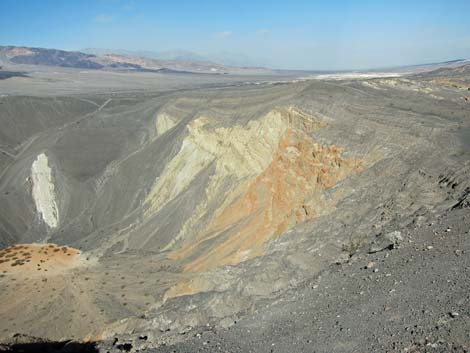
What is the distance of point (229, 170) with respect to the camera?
27.4 meters

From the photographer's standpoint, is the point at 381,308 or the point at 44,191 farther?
the point at 44,191

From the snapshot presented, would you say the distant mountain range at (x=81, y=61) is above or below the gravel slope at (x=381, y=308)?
above

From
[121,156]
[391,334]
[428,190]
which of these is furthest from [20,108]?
[391,334]

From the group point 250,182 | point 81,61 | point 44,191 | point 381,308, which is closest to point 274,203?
point 250,182

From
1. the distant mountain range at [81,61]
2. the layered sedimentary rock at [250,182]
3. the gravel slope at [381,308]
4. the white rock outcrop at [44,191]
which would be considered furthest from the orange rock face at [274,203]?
the distant mountain range at [81,61]

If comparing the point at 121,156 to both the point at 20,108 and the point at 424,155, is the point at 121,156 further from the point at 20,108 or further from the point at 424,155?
the point at 424,155

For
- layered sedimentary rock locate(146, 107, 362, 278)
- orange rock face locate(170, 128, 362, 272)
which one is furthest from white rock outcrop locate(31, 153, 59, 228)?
orange rock face locate(170, 128, 362, 272)

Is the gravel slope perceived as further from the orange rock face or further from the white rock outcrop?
the white rock outcrop

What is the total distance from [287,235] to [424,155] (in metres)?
6.40

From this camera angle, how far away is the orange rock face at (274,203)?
66.6ft

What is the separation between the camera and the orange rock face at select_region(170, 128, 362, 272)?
66.6 ft

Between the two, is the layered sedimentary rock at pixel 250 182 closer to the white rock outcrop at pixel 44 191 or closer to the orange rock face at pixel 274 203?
the orange rock face at pixel 274 203

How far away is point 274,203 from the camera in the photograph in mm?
22500

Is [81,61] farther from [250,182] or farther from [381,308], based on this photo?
[381,308]
